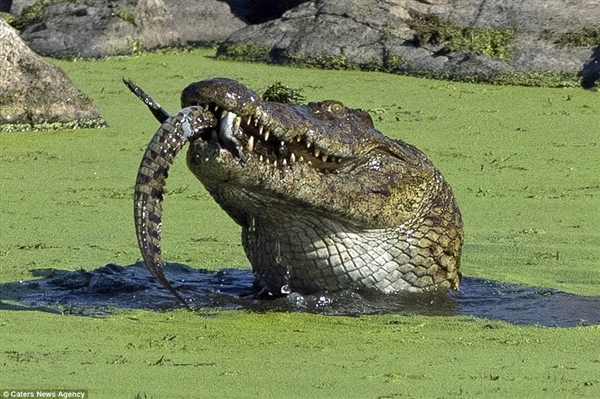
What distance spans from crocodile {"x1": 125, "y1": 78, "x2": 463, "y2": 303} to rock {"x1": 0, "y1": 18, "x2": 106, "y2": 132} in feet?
15.4

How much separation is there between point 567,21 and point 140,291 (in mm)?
6849

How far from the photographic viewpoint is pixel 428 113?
11.0m

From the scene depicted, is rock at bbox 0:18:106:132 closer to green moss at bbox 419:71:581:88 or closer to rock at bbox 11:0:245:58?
rock at bbox 11:0:245:58

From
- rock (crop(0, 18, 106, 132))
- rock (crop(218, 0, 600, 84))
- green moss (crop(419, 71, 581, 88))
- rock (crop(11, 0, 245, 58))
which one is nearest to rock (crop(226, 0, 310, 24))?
rock (crop(11, 0, 245, 58))

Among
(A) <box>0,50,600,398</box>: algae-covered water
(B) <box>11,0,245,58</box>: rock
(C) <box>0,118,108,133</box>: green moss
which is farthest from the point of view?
(B) <box>11,0,245,58</box>: rock

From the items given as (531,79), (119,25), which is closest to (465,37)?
(531,79)

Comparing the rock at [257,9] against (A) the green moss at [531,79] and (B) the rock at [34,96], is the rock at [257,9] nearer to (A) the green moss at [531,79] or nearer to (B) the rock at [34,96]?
(A) the green moss at [531,79]

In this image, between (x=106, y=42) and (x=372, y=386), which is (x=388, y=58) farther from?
(x=372, y=386)

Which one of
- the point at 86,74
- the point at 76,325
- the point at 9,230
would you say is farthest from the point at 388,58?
the point at 76,325

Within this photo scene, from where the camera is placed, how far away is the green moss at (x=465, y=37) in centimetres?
1202

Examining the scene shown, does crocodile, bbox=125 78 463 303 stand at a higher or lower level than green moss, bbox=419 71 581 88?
higher

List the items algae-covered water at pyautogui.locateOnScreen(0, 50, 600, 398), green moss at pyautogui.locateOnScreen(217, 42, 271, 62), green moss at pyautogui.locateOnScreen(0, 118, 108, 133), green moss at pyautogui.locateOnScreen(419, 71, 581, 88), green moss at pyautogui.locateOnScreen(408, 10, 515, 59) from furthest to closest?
green moss at pyautogui.locateOnScreen(217, 42, 271, 62)
green moss at pyautogui.locateOnScreen(408, 10, 515, 59)
green moss at pyautogui.locateOnScreen(419, 71, 581, 88)
green moss at pyautogui.locateOnScreen(0, 118, 108, 133)
algae-covered water at pyautogui.locateOnScreen(0, 50, 600, 398)

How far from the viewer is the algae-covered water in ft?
15.1

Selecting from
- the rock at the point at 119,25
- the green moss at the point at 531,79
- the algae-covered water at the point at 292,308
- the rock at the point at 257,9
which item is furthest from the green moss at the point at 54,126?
the rock at the point at 257,9
